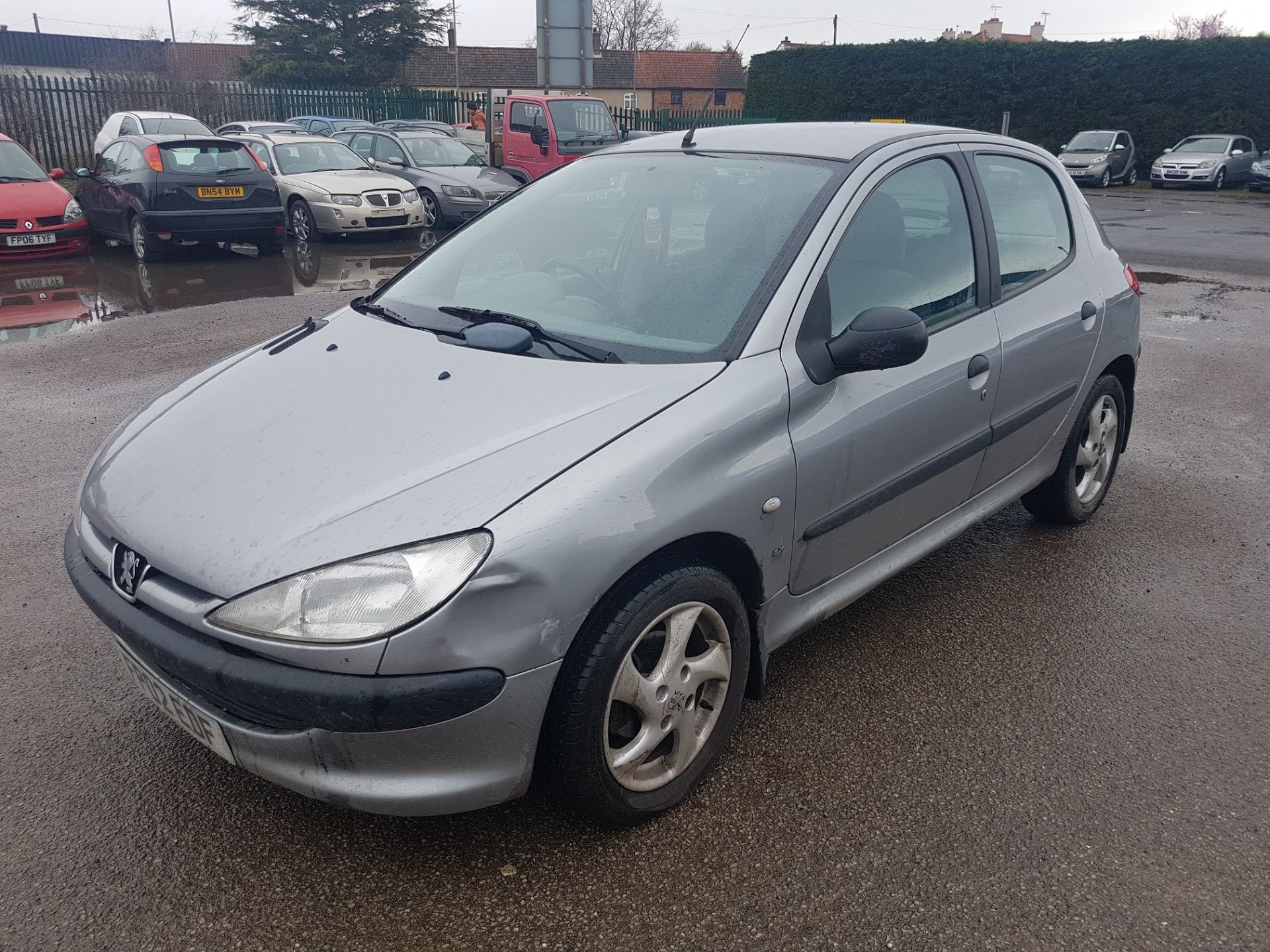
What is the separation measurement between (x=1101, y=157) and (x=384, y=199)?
21290mm

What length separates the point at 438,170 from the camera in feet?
48.5

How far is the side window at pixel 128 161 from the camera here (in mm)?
11719

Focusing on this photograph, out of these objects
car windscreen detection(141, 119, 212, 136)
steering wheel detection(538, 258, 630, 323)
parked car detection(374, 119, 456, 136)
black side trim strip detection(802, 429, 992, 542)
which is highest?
car windscreen detection(141, 119, 212, 136)

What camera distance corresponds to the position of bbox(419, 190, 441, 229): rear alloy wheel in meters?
14.4

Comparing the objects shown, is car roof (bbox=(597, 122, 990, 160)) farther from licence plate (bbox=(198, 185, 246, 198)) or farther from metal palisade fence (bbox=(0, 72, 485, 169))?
metal palisade fence (bbox=(0, 72, 485, 169))

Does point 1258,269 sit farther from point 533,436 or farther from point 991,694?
point 533,436

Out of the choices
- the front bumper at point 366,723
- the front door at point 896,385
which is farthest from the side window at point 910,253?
the front bumper at point 366,723

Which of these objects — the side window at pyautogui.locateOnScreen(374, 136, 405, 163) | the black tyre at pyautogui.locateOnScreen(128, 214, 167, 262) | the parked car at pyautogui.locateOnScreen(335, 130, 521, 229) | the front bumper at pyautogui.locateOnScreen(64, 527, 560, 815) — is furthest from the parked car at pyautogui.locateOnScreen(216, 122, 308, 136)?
the front bumper at pyautogui.locateOnScreen(64, 527, 560, 815)

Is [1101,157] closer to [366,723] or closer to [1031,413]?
[1031,413]

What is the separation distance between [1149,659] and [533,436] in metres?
2.37

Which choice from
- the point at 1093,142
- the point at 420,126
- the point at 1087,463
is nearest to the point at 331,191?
the point at 420,126

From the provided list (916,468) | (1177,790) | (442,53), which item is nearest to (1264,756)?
(1177,790)

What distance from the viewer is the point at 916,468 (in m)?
3.19

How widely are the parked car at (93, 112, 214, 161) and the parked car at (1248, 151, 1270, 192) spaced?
24.3 metres
